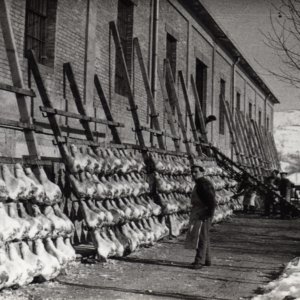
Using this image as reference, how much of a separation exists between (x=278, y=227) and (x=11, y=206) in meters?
10.5

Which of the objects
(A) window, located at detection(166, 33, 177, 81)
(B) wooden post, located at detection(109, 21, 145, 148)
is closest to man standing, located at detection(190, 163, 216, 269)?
(B) wooden post, located at detection(109, 21, 145, 148)

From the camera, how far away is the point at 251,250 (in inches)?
416

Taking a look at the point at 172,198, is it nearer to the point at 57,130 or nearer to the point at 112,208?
the point at 112,208

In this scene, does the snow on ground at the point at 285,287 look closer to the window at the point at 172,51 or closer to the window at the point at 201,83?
the window at the point at 172,51

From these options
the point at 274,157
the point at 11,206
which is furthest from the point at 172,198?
the point at 274,157

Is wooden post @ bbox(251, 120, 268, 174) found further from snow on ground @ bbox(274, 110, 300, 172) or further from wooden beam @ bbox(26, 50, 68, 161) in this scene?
snow on ground @ bbox(274, 110, 300, 172)

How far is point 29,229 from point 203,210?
10.5 ft

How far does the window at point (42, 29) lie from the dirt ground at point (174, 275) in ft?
14.2

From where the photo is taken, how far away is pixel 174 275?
25.9 ft

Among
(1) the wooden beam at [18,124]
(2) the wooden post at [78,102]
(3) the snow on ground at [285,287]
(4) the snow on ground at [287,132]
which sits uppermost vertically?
(4) the snow on ground at [287,132]

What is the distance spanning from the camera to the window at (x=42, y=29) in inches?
408

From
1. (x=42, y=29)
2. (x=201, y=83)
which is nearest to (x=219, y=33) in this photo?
(x=201, y=83)

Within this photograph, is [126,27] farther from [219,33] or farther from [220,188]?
[219,33]

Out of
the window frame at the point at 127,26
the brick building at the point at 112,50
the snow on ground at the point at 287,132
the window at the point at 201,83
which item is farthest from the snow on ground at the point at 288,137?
the window frame at the point at 127,26
